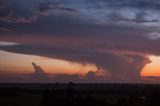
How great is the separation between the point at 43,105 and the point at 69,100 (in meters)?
4.98

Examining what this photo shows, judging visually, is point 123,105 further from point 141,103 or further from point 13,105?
point 13,105

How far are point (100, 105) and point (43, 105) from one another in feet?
41.1

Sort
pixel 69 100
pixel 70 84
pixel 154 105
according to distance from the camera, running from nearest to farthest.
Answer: pixel 154 105, pixel 69 100, pixel 70 84

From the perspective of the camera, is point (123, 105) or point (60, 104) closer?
point (123, 105)

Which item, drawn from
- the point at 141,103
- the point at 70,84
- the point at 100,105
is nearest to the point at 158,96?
the point at 141,103

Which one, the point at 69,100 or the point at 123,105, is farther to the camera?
the point at 69,100

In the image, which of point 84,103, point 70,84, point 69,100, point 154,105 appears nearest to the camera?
point 154,105

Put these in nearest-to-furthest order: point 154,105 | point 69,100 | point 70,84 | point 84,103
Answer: point 154,105
point 84,103
point 69,100
point 70,84

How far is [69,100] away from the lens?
57594 millimetres

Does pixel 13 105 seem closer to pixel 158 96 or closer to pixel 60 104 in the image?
pixel 60 104

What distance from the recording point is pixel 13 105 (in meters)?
86.1

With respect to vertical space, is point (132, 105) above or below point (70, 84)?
below

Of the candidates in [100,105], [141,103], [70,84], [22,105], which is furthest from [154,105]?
[22,105]

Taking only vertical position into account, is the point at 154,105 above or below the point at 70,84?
below
